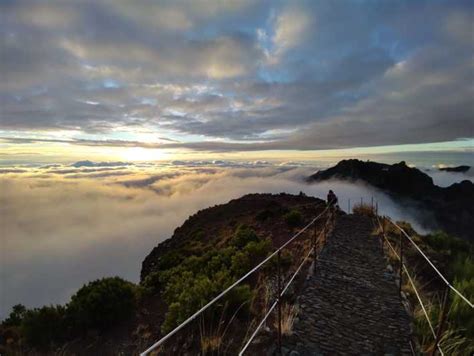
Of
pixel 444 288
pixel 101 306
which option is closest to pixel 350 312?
pixel 444 288

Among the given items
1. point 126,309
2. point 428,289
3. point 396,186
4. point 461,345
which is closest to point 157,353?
point 126,309

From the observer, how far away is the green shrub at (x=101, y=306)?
8094 millimetres

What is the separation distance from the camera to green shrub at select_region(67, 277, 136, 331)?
809cm

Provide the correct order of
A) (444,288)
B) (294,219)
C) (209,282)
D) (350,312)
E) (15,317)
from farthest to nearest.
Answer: (294,219), (15,317), (444,288), (209,282), (350,312)

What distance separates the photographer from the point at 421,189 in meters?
152

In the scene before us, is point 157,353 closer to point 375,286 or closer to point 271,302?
point 271,302

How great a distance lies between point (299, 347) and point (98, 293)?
6062mm

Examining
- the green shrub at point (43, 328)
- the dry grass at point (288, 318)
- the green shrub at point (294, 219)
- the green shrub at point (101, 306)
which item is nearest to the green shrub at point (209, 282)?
the dry grass at point (288, 318)

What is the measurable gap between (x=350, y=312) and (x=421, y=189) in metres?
170

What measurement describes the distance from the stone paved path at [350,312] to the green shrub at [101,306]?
494cm

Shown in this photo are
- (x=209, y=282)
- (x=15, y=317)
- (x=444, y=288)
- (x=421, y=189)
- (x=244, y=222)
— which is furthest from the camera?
(x=421, y=189)

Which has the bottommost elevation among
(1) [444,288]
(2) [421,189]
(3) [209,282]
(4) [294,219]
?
(2) [421,189]

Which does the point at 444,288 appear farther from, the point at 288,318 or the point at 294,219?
the point at 294,219

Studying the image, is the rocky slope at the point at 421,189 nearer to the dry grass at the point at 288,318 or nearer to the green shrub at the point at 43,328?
the dry grass at the point at 288,318
